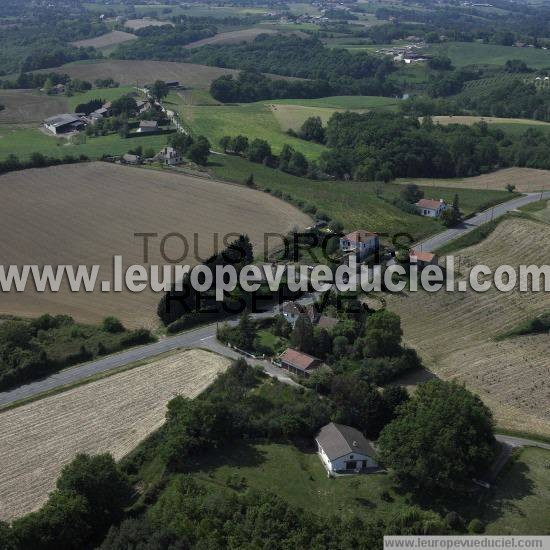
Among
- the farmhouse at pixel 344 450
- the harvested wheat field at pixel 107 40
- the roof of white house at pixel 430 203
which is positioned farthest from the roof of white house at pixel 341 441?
the harvested wheat field at pixel 107 40

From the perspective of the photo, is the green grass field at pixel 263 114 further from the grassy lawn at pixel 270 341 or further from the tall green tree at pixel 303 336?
the tall green tree at pixel 303 336

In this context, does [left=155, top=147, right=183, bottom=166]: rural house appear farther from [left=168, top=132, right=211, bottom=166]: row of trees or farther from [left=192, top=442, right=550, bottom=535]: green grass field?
[left=192, top=442, right=550, bottom=535]: green grass field

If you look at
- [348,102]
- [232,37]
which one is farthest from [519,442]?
[232,37]

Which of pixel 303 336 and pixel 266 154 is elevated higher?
pixel 266 154

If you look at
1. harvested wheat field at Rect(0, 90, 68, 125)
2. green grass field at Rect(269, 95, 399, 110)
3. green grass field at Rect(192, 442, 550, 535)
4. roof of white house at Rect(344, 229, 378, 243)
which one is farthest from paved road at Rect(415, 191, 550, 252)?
harvested wheat field at Rect(0, 90, 68, 125)

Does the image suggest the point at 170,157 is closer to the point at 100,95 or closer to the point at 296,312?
the point at 296,312
